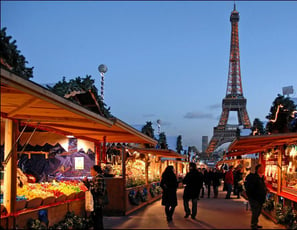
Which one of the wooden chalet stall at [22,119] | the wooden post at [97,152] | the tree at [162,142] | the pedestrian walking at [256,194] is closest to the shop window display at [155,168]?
the wooden post at [97,152]

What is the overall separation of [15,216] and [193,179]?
585 cm

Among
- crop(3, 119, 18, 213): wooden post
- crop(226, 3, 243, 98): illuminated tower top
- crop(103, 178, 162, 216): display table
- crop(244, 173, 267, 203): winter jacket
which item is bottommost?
crop(103, 178, 162, 216): display table

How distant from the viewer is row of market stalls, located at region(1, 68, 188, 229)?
621cm

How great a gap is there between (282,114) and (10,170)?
29.4 ft

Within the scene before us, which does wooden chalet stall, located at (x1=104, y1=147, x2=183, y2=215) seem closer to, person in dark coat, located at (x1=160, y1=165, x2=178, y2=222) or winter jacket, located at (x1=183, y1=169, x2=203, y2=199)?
person in dark coat, located at (x1=160, y1=165, x2=178, y2=222)

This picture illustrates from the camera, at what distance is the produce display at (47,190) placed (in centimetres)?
792

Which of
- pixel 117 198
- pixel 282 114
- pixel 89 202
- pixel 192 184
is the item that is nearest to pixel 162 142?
pixel 282 114

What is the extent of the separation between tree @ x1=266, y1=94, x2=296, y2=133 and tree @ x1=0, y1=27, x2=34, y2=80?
8.16 meters

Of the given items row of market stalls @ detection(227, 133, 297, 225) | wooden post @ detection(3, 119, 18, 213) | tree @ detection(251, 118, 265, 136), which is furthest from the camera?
tree @ detection(251, 118, 265, 136)

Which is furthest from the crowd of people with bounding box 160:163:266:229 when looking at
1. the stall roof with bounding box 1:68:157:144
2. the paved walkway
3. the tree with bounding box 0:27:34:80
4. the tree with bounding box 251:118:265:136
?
the tree with bounding box 251:118:265:136

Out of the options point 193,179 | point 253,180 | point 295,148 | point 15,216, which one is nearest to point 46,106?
point 15,216

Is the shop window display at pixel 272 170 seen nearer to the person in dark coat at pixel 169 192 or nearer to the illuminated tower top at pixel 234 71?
the person in dark coat at pixel 169 192

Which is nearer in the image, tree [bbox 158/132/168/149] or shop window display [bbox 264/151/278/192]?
shop window display [bbox 264/151/278/192]

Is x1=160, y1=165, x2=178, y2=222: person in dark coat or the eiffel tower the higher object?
the eiffel tower
